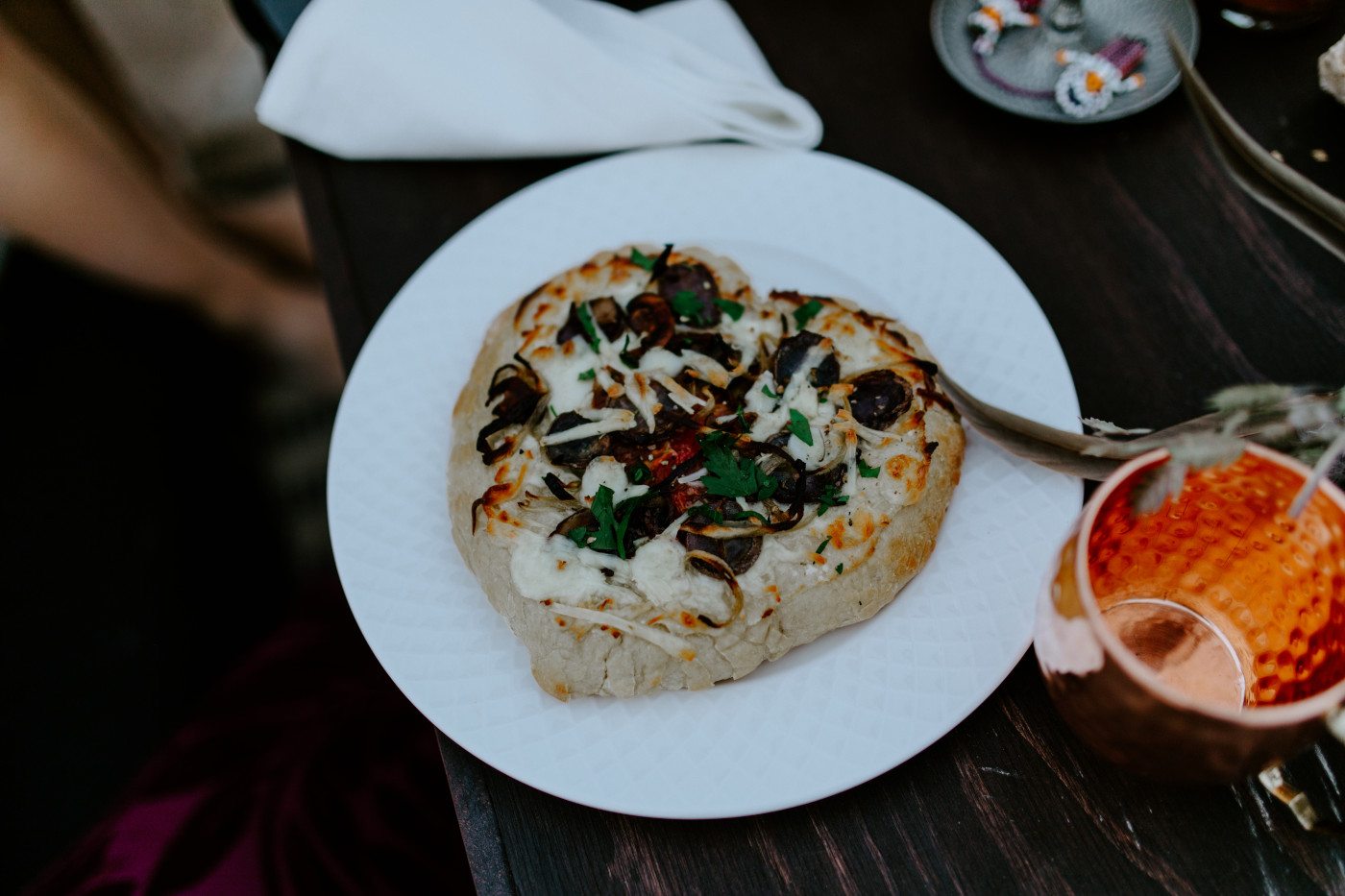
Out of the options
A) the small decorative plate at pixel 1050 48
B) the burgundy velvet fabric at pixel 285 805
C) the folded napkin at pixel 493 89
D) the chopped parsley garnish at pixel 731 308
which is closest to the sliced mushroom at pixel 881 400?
the chopped parsley garnish at pixel 731 308

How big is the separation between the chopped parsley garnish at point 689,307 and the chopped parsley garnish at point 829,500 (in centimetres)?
42

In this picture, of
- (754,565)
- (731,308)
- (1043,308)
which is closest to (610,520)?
(754,565)

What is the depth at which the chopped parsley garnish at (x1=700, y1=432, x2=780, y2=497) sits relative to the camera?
1384mm

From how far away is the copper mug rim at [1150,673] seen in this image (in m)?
0.85

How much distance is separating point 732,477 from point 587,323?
0.43 metres

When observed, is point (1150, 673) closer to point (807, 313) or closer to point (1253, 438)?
point (1253, 438)

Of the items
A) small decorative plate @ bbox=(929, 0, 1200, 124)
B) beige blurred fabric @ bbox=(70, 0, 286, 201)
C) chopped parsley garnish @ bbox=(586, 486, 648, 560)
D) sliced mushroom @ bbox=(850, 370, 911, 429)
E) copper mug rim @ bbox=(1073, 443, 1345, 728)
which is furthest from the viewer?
beige blurred fabric @ bbox=(70, 0, 286, 201)

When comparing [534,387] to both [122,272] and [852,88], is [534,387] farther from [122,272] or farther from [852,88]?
[122,272]

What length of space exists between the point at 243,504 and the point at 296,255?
1182 millimetres

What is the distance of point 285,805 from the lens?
171cm

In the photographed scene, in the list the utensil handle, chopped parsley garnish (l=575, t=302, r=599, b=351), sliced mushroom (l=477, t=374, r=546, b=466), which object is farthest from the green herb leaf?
the utensil handle

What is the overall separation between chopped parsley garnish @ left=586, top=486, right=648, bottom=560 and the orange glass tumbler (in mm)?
627

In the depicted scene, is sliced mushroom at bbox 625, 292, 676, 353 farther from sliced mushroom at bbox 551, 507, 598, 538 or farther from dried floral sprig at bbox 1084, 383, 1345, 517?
dried floral sprig at bbox 1084, 383, 1345, 517

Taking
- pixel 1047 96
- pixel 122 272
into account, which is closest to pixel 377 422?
pixel 1047 96
